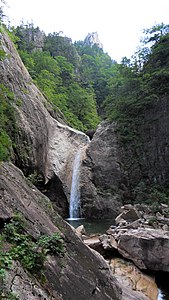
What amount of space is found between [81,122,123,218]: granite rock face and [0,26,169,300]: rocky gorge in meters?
0.07

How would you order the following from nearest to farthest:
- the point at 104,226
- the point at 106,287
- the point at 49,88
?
the point at 106,287
the point at 104,226
the point at 49,88

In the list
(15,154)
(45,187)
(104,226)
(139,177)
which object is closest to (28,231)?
(15,154)

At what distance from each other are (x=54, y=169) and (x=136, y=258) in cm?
1150

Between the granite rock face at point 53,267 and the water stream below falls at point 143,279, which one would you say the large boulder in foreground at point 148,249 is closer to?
the water stream below falls at point 143,279

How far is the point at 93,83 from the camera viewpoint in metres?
41.8

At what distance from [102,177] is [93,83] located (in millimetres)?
24232

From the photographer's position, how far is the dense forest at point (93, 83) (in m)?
21.4

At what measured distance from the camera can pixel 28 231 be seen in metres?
4.55

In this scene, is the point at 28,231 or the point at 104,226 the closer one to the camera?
the point at 28,231

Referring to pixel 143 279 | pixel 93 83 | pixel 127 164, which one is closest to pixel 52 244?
pixel 143 279

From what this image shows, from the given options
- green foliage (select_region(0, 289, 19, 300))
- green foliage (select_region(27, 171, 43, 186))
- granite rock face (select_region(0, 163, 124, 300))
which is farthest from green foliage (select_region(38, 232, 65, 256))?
green foliage (select_region(27, 171, 43, 186))

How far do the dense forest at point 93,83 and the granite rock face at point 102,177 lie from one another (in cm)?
143

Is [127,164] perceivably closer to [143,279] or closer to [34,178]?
[34,178]

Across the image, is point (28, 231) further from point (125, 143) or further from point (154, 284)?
point (125, 143)
